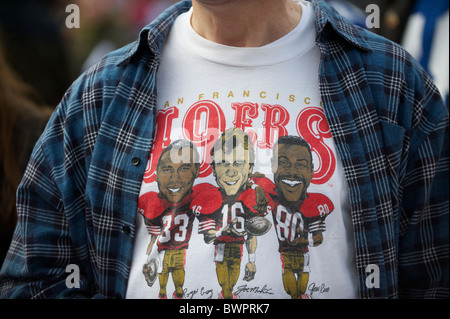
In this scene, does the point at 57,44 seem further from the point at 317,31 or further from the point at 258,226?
the point at 258,226

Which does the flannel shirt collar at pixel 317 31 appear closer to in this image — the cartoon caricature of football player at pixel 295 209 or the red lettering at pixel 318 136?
the red lettering at pixel 318 136

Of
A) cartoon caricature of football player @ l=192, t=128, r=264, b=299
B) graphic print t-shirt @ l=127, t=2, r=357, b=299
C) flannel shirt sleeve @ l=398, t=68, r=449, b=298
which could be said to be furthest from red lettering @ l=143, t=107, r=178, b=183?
flannel shirt sleeve @ l=398, t=68, r=449, b=298

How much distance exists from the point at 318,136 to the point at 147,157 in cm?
43

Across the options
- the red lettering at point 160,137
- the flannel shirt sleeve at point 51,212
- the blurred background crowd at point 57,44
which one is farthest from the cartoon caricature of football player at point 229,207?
the blurred background crowd at point 57,44

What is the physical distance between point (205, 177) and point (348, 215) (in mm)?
362

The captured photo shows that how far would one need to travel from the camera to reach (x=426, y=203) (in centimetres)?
146

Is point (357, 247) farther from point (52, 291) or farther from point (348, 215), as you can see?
point (52, 291)

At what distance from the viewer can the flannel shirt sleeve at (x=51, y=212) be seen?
1444 mm

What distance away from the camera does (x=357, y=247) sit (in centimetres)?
130

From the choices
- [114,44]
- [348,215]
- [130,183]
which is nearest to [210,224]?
[130,183]

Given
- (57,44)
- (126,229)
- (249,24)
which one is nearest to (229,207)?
(126,229)

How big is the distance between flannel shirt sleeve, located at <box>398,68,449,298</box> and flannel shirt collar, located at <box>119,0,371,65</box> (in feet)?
0.68

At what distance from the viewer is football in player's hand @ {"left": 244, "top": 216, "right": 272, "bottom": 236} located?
127 cm

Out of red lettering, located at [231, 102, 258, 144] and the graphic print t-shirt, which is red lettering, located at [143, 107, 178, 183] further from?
red lettering, located at [231, 102, 258, 144]
